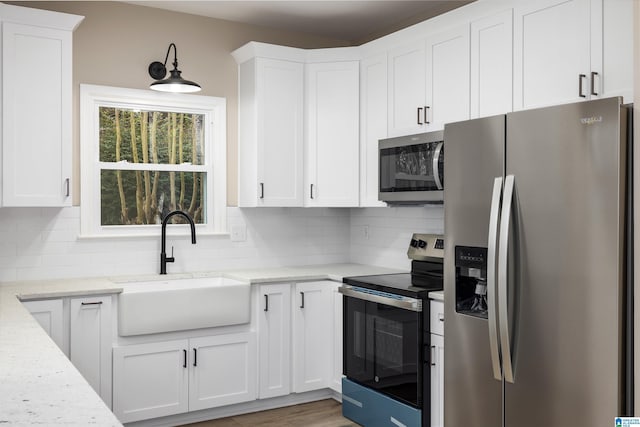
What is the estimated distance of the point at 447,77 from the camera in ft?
11.4

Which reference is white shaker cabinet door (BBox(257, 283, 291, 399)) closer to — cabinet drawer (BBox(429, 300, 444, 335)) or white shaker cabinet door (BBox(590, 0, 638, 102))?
cabinet drawer (BBox(429, 300, 444, 335))

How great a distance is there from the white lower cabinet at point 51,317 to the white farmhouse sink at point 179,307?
0.31 meters

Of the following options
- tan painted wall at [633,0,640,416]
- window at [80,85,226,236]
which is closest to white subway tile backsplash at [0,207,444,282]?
window at [80,85,226,236]

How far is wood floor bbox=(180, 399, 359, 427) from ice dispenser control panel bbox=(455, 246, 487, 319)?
1.30m

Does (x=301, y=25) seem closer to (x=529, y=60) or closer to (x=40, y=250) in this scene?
(x=529, y=60)

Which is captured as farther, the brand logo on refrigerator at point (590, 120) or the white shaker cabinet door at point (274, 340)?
the white shaker cabinet door at point (274, 340)

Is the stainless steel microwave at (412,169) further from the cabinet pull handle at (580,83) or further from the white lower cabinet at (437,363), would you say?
the cabinet pull handle at (580,83)

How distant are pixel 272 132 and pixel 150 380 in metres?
1.77

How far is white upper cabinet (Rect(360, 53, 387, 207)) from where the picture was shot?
13.1 feet

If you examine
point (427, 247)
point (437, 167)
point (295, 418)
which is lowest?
point (295, 418)

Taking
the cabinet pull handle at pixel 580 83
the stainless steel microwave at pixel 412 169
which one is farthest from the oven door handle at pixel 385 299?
the cabinet pull handle at pixel 580 83

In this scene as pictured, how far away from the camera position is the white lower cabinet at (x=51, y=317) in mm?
3260

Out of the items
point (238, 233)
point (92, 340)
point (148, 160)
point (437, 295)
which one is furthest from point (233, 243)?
point (437, 295)

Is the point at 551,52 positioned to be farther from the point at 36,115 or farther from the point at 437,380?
the point at 36,115
